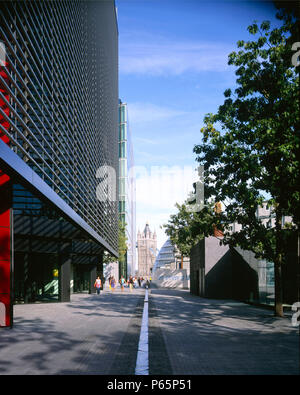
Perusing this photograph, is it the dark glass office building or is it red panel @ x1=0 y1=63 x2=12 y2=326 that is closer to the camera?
the dark glass office building

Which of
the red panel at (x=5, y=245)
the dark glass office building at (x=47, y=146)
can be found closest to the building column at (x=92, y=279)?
the dark glass office building at (x=47, y=146)

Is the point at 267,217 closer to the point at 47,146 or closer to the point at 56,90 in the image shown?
the point at 47,146

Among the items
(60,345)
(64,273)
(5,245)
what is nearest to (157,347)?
(60,345)

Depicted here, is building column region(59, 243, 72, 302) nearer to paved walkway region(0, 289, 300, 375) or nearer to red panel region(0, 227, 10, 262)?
paved walkway region(0, 289, 300, 375)

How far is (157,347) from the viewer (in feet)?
29.9

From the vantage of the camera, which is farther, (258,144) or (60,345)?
(258,144)

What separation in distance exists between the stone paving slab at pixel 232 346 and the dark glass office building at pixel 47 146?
19.3 ft

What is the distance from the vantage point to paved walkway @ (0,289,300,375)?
22.8 ft

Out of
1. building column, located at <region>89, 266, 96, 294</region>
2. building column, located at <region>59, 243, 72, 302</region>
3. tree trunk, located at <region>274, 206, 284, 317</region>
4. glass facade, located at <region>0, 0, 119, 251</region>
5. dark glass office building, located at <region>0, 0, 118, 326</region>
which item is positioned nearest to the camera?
dark glass office building, located at <region>0, 0, 118, 326</region>

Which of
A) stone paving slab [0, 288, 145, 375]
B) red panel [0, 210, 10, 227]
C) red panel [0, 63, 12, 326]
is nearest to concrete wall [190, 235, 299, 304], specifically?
stone paving slab [0, 288, 145, 375]

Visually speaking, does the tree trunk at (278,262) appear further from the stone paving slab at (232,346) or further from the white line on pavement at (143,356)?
the white line on pavement at (143,356)

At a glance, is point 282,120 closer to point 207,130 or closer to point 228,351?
point 207,130

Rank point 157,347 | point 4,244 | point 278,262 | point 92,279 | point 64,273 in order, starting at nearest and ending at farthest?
point 157,347 → point 4,244 → point 278,262 → point 64,273 → point 92,279

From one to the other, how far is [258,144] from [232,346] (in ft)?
26.9
